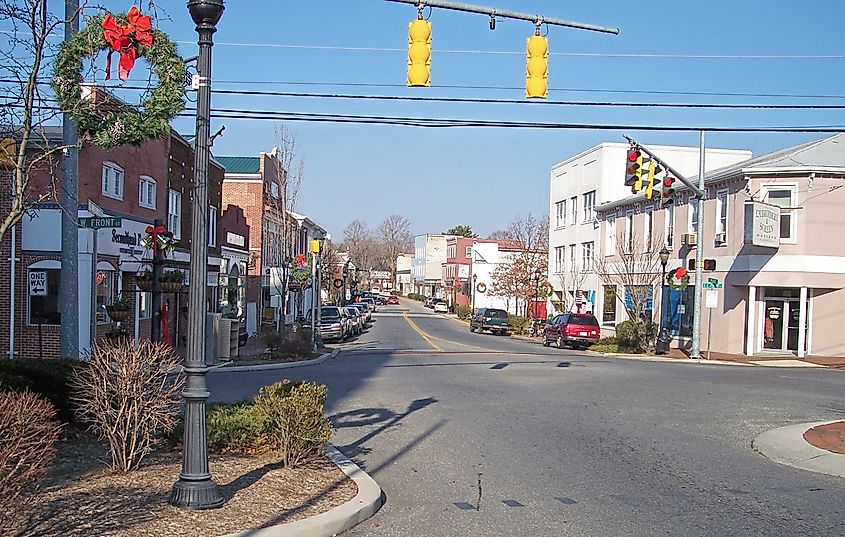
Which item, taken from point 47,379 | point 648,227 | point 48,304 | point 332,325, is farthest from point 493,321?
point 47,379

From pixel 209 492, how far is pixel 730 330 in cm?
3196

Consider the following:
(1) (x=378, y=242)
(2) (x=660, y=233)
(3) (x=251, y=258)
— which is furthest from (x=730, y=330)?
(1) (x=378, y=242)

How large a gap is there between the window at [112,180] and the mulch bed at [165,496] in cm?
1795

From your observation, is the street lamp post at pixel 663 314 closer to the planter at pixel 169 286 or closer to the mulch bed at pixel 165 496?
the planter at pixel 169 286

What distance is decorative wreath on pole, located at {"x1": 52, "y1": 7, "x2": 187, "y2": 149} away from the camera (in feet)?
27.9

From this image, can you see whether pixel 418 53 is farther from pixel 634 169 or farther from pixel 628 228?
pixel 628 228

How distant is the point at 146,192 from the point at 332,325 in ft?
47.5

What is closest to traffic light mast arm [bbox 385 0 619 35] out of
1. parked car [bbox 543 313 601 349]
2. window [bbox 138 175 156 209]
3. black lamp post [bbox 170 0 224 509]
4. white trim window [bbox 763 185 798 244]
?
black lamp post [bbox 170 0 224 509]

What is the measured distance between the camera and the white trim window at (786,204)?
1337 inches

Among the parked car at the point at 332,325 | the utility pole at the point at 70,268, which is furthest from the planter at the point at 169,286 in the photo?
the parked car at the point at 332,325

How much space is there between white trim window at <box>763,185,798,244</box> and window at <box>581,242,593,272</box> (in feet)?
64.4

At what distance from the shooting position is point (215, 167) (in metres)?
38.4

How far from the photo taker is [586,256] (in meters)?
54.9

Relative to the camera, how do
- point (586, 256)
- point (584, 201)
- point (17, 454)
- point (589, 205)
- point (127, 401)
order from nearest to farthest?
point (17, 454)
point (127, 401)
point (589, 205)
point (586, 256)
point (584, 201)
